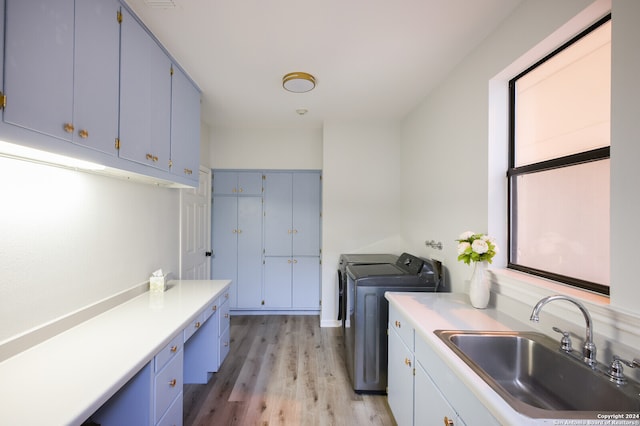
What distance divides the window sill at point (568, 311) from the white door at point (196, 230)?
9.05 feet

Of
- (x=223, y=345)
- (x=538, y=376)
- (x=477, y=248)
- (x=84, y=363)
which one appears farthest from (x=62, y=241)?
(x=538, y=376)

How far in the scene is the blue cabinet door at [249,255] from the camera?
151 inches

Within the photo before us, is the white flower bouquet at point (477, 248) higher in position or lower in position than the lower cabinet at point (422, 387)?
higher

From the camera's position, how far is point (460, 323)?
1.44m

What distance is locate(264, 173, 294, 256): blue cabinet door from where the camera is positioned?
12.6ft

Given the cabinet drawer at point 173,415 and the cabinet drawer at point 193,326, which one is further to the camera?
the cabinet drawer at point 193,326

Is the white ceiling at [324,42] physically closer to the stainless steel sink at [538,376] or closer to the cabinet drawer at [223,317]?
the stainless steel sink at [538,376]

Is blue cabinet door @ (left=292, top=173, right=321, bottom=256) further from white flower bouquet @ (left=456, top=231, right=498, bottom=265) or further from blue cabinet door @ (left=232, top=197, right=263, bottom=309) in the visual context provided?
white flower bouquet @ (left=456, top=231, right=498, bottom=265)

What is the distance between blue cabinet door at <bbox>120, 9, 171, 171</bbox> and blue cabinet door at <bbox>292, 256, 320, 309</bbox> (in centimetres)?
235

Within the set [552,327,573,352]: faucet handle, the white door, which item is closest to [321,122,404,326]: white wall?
the white door

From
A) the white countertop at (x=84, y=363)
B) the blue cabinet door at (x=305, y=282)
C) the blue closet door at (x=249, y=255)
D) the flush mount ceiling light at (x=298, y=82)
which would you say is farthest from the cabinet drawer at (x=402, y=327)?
the blue closet door at (x=249, y=255)

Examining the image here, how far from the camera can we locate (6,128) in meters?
0.88

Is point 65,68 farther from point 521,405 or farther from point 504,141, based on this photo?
point 504,141

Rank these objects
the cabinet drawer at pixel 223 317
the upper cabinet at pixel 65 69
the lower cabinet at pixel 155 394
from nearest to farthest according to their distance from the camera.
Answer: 1. the upper cabinet at pixel 65 69
2. the lower cabinet at pixel 155 394
3. the cabinet drawer at pixel 223 317
